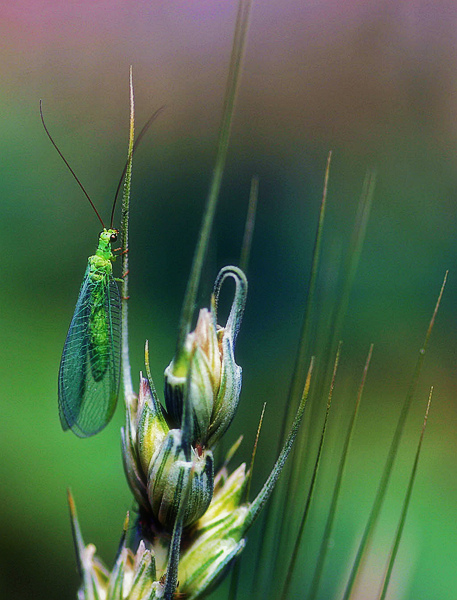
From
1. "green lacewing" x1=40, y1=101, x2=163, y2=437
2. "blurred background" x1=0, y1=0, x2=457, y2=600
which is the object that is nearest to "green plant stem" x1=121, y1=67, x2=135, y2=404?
"green lacewing" x1=40, y1=101, x2=163, y2=437

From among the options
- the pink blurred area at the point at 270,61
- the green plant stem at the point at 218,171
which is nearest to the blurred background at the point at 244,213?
the pink blurred area at the point at 270,61

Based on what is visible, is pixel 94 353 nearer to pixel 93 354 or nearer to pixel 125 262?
pixel 93 354

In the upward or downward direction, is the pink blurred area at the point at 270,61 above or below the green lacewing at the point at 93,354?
above

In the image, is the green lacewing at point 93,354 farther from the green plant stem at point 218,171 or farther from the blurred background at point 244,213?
the green plant stem at point 218,171

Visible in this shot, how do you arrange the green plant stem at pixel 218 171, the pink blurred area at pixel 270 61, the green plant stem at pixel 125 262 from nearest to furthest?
the green plant stem at pixel 218 171
the green plant stem at pixel 125 262
the pink blurred area at pixel 270 61

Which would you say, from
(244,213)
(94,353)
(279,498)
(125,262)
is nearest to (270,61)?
(244,213)

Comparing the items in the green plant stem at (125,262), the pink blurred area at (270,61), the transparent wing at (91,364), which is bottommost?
the transparent wing at (91,364)

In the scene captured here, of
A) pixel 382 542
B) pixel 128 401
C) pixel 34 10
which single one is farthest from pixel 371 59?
pixel 128 401
